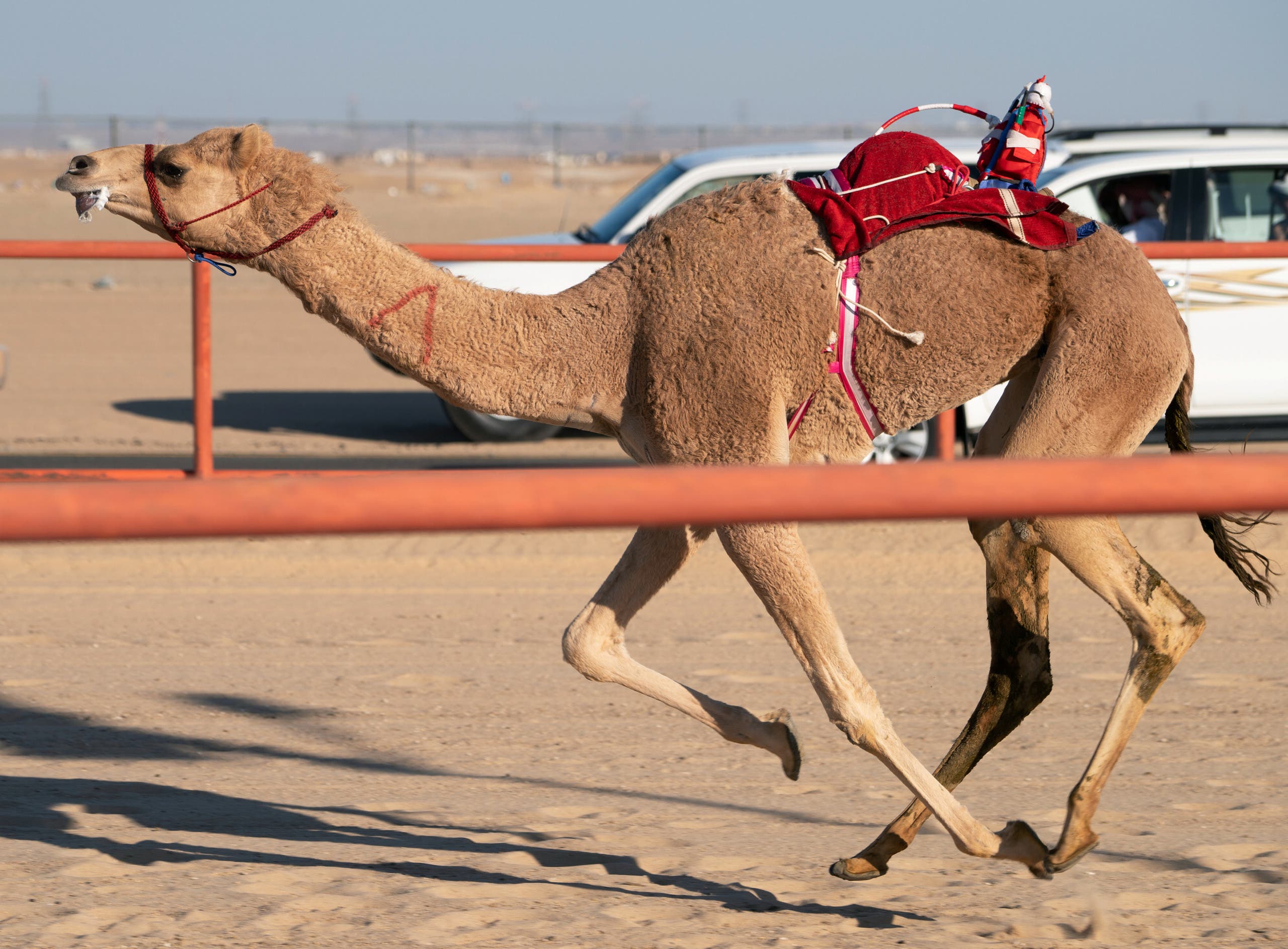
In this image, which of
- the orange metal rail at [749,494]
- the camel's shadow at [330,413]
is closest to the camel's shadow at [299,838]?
the orange metal rail at [749,494]

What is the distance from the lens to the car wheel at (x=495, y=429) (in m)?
10.3

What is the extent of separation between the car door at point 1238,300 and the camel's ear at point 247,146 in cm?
602

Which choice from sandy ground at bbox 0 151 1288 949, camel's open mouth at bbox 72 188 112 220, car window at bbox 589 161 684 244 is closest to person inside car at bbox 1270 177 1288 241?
sandy ground at bbox 0 151 1288 949

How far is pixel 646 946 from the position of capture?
140 inches

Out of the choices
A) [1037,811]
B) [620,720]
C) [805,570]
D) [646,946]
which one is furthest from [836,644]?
[620,720]

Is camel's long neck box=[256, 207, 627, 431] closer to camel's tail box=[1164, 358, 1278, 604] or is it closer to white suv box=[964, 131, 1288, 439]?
camel's tail box=[1164, 358, 1278, 604]

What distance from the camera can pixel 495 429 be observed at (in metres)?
10.4

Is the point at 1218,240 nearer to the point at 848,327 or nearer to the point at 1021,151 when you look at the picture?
the point at 1021,151

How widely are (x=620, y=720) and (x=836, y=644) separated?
176 centimetres

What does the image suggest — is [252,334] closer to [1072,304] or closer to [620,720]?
[620,720]

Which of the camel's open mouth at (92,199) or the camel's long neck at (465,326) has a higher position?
the camel's open mouth at (92,199)

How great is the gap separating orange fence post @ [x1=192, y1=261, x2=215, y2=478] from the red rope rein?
13.2 feet

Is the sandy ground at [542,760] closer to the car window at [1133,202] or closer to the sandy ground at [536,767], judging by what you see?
the sandy ground at [536,767]

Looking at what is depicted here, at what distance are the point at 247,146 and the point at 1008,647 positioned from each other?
243cm
